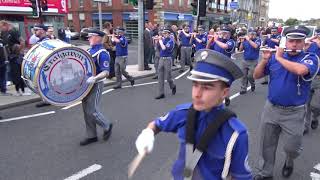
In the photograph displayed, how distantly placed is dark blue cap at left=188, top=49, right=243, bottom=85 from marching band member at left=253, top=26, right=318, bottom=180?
2.04 metres

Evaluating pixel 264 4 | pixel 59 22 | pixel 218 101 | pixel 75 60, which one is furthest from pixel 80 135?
pixel 264 4

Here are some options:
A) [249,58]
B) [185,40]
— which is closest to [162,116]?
[249,58]

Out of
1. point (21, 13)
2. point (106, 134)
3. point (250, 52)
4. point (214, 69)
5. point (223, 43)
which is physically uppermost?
point (21, 13)

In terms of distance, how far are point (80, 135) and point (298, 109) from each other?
390 centimetres

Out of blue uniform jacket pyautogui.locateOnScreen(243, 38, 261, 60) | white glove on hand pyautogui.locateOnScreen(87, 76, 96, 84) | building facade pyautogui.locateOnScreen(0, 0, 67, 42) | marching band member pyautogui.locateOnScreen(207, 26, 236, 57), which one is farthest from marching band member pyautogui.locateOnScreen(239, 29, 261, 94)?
building facade pyautogui.locateOnScreen(0, 0, 67, 42)

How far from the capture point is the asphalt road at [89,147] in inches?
199

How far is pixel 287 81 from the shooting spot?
4.16 m

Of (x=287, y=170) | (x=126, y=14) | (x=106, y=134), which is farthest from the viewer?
(x=126, y=14)

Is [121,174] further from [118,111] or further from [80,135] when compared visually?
[118,111]

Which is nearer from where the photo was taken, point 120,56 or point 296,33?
point 296,33

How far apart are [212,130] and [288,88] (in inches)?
92.7

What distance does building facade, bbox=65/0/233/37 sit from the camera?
42.0 metres

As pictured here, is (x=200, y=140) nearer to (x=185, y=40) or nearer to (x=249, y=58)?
(x=249, y=58)

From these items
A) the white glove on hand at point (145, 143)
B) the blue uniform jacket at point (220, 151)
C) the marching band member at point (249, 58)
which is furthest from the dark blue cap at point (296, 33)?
the marching band member at point (249, 58)
